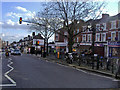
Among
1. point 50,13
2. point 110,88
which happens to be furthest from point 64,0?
point 110,88

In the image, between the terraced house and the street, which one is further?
the terraced house

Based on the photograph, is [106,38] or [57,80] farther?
[106,38]

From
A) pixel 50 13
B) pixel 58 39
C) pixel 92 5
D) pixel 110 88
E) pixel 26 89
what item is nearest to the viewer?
pixel 26 89

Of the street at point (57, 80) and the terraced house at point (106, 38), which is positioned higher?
the terraced house at point (106, 38)

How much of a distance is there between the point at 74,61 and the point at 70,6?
8.12 metres

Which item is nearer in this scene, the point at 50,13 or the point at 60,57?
the point at 50,13

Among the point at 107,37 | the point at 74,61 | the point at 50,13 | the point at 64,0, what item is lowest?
the point at 74,61

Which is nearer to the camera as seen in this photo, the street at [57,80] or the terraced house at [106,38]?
the street at [57,80]

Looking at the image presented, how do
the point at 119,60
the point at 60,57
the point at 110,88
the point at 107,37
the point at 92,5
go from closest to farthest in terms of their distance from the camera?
the point at 110,88
the point at 119,60
the point at 92,5
the point at 60,57
the point at 107,37

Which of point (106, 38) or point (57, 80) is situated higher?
point (106, 38)

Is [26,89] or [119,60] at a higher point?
[119,60]

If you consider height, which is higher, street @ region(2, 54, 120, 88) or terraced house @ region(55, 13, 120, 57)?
terraced house @ region(55, 13, 120, 57)

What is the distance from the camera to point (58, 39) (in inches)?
2367

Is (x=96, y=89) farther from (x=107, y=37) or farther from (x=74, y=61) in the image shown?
(x=107, y=37)
